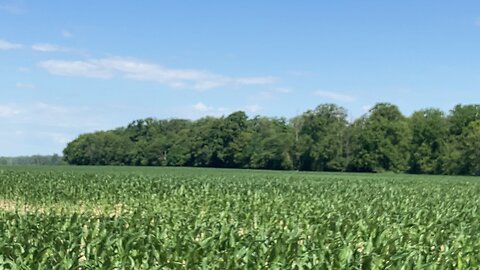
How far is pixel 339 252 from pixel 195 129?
387ft

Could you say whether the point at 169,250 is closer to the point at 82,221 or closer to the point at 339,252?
the point at 339,252

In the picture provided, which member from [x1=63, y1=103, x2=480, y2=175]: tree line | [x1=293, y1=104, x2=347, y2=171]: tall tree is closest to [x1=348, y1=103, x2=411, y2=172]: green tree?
[x1=63, y1=103, x2=480, y2=175]: tree line

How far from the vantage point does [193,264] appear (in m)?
6.46

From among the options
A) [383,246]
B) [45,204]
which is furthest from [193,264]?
[45,204]

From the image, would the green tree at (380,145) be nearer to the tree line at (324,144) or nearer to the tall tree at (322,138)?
the tree line at (324,144)

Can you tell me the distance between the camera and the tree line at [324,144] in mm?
90562

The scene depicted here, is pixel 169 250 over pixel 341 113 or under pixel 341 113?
under

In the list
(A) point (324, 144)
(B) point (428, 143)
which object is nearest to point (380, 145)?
(B) point (428, 143)

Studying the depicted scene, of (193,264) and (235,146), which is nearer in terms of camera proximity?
(193,264)

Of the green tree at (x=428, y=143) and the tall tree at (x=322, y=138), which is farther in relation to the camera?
the tall tree at (x=322, y=138)

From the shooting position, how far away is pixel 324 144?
326 ft

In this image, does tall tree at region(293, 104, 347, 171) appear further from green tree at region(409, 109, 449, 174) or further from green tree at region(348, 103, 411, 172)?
green tree at region(409, 109, 449, 174)

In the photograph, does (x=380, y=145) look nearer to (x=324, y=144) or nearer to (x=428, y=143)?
(x=428, y=143)

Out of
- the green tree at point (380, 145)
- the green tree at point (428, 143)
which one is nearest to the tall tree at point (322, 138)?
the green tree at point (380, 145)
